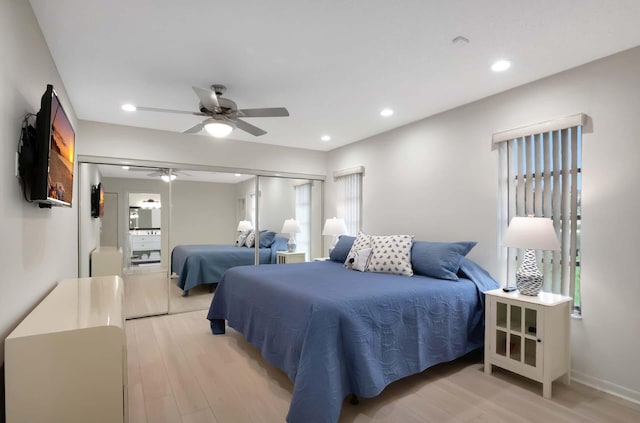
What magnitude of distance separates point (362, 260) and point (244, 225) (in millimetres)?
Answer: 2230

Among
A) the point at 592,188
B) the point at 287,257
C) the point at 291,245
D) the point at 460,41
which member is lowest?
the point at 287,257

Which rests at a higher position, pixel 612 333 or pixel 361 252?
pixel 361 252

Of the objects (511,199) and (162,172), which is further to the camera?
(162,172)

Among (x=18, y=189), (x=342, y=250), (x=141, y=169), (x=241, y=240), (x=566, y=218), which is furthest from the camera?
(x=241, y=240)

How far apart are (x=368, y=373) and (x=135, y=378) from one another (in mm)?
1794

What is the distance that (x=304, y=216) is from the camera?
553cm

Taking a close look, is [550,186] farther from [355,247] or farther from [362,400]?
[362,400]

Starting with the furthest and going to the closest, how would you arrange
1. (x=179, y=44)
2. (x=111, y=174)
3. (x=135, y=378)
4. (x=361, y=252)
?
(x=111, y=174) < (x=361, y=252) < (x=135, y=378) < (x=179, y=44)

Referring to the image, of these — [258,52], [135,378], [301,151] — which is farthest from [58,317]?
[301,151]

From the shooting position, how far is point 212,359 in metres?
2.88

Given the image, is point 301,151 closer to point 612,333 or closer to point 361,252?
point 361,252

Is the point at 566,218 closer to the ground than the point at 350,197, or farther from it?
closer to the ground

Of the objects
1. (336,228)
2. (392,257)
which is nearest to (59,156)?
(392,257)

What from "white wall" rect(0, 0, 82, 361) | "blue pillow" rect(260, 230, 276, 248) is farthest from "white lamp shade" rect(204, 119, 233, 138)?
"blue pillow" rect(260, 230, 276, 248)
